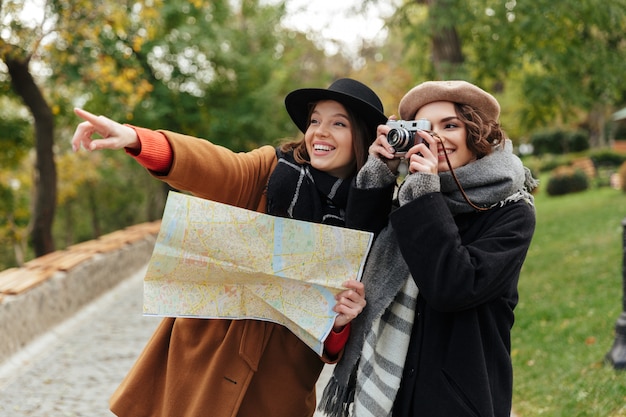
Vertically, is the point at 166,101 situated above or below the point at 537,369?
above

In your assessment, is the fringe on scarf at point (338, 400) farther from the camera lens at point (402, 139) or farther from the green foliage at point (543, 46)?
the green foliage at point (543, 46)

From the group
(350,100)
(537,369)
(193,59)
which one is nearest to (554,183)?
(193,59)

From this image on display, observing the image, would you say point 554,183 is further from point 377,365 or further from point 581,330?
point 377,365

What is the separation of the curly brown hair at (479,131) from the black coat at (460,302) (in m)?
0.21

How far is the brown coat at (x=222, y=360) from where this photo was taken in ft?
8.07

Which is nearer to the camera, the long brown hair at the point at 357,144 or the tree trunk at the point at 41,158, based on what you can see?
the long brown hair at the point at 357,144

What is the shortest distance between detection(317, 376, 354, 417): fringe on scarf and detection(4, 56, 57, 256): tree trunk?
8.11m

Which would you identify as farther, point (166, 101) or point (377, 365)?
point (166, 101)

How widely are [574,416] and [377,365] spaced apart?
2612 millimetres

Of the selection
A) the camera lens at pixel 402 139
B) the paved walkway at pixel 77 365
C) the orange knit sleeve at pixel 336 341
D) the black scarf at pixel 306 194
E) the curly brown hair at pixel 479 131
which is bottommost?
the paved walkway at pixel 77 365

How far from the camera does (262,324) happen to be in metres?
2.53

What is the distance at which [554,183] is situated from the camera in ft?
70.2

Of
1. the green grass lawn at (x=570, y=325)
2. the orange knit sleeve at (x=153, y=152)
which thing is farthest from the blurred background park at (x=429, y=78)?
the orange knit sleeve at (x=153, y=152)

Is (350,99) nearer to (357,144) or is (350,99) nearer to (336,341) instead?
(357,144)
